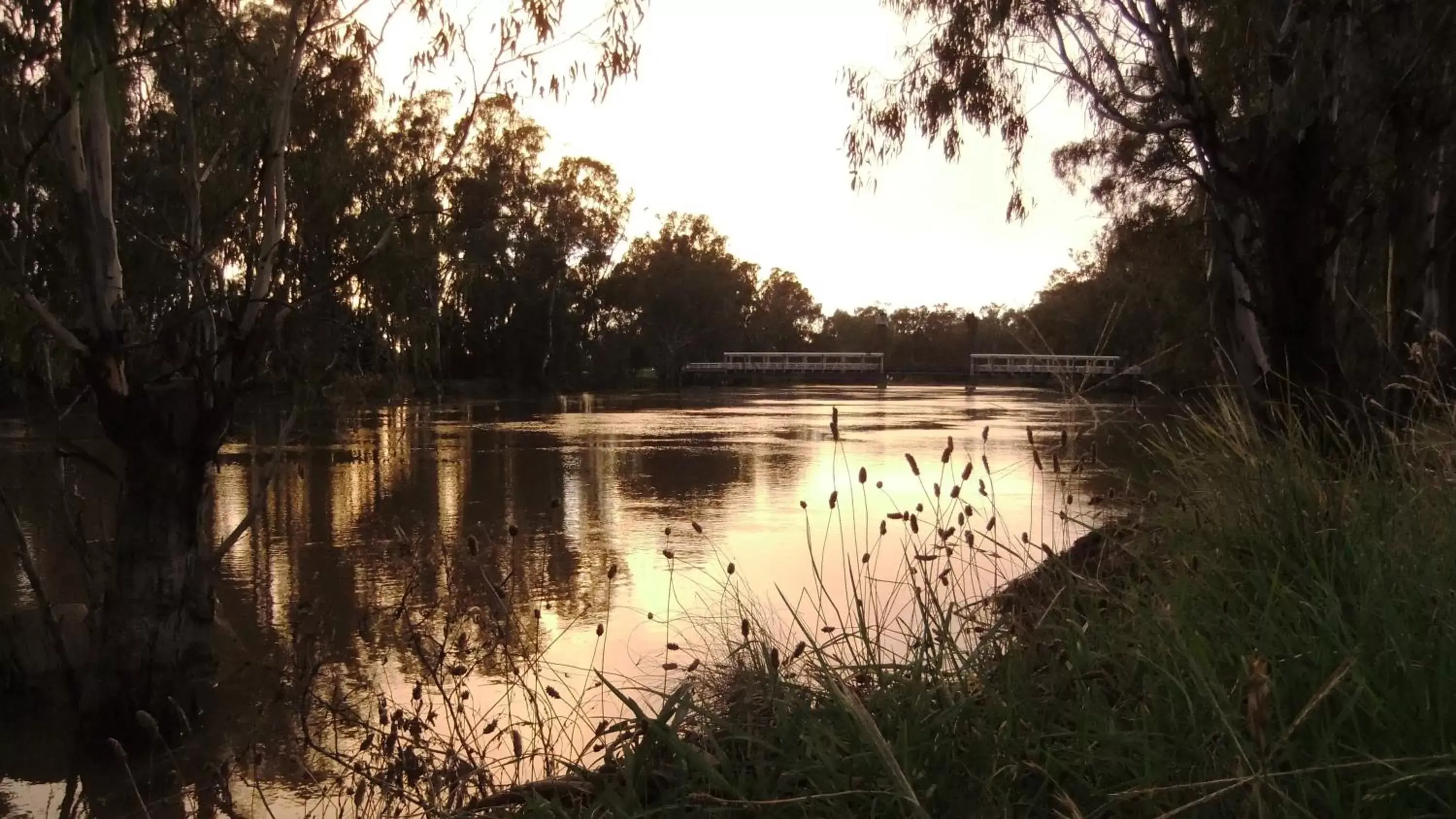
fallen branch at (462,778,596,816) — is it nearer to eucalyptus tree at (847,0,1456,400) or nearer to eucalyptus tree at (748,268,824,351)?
eucalyptus tree at (847,0,1456,400)

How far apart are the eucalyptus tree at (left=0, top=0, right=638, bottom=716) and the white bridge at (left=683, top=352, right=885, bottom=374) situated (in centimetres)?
4720

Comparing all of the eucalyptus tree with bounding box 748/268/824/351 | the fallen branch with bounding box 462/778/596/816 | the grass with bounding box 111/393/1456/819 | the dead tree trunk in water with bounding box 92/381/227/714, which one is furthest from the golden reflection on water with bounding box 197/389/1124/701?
the eucalyptus tree with bounding box 748/268/824/351

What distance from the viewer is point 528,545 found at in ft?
26.1

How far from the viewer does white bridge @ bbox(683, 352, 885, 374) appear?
5494cm

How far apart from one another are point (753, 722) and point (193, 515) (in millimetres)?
3255

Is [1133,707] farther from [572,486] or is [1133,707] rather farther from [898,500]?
[572,486]

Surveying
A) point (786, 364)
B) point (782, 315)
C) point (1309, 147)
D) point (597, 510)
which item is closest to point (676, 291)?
point (786, 364)

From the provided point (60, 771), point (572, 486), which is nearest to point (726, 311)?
point (572, 486)

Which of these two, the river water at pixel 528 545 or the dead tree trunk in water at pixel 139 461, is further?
the dead tree trunk in water at pixel 139 461

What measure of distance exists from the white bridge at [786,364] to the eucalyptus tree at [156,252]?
4720cm

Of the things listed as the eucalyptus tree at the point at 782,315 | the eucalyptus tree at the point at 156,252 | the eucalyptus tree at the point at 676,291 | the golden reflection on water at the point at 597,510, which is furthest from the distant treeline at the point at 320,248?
the eucalyptus tree at the point at 782,315

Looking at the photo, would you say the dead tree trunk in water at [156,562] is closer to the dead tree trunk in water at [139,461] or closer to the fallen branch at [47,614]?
the dead tree trunk in water at [139,461]

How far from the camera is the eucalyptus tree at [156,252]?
14.3ft

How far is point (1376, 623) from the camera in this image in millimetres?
2002
